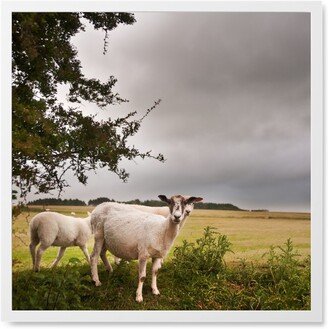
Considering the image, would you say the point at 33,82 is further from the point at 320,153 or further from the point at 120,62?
the point at 320,153

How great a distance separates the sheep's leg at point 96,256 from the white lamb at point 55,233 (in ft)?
0.23

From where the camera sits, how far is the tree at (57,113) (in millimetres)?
5297

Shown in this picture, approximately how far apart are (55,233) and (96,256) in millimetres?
521

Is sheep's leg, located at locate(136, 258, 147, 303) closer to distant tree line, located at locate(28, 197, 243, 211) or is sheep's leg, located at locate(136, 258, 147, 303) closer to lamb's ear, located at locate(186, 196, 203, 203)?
distant tree line, located at locate(28, 197, 243, 211)

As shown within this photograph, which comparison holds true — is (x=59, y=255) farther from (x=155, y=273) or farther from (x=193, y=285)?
(x=193, y=285)

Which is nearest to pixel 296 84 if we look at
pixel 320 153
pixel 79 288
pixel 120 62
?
pixel 320 153

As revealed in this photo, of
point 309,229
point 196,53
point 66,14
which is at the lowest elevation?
point 309,229

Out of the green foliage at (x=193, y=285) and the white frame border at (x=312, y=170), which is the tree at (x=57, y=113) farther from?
the green foliage at (x=193, y=285)

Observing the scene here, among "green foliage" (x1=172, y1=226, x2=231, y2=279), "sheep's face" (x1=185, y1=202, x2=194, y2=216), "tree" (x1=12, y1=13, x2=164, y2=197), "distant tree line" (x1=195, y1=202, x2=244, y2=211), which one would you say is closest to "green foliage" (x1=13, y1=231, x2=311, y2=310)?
"green foliage" (x1=172, y1=226, x2=231, y2=279)

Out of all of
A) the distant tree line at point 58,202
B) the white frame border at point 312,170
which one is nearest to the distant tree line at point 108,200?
the distant tree line at point 58,202

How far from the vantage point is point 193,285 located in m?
5.30

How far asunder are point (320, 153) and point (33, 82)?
10.5 ft

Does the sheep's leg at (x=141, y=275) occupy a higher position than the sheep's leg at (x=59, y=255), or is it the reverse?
the sheep's leg at (x=59, y=255)

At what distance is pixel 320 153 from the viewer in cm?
532
